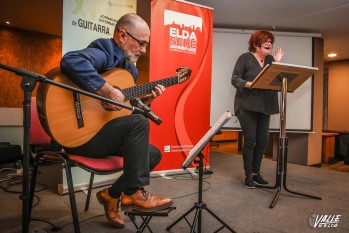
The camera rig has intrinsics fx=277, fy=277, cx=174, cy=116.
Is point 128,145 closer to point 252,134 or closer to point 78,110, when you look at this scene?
point 78,110

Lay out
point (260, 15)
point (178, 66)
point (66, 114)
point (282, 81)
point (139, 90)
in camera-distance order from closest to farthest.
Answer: point (66, 114), point (139, 90), point (282, 81), point (178, 66), point (260, 15)

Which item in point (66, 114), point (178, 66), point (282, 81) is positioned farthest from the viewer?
point (178, 66)

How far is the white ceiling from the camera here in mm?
3957

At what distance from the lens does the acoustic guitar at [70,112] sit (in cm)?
135

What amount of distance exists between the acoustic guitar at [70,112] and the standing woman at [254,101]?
1.49 metres

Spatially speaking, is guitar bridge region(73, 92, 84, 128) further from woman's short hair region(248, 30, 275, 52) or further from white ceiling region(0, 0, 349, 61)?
white ceiling region(0, 0, 349, 61)

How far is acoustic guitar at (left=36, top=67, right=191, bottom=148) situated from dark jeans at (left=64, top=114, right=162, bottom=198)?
0.05 metres

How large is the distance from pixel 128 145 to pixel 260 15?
3.76 m

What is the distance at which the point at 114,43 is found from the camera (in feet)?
5.50

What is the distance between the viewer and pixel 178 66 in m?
3.22

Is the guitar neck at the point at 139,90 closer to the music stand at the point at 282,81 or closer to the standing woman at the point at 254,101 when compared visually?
the music stand at the point at 282,81

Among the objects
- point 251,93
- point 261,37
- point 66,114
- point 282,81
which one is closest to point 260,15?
point 261,37

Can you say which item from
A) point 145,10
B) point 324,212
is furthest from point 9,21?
point 324,212

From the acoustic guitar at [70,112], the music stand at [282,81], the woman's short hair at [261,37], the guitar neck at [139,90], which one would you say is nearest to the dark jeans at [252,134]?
the music stand at [282,81]
